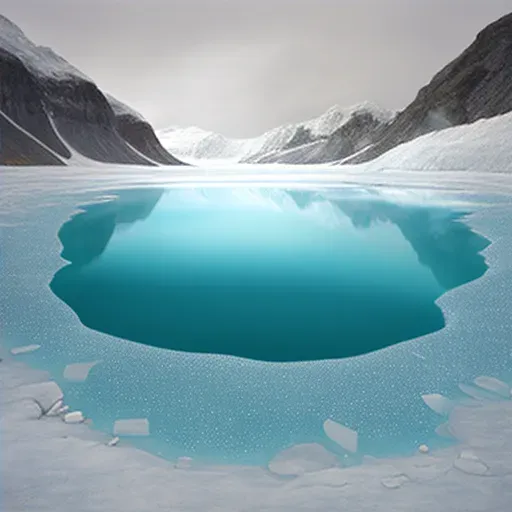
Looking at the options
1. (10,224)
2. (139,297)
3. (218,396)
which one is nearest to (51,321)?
(139,297)

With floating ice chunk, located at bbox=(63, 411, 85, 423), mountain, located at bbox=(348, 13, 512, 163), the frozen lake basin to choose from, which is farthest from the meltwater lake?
mountain, located at bbox=(348, 13, 512, 163)

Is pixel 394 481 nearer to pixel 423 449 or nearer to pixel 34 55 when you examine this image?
pixel 423 449

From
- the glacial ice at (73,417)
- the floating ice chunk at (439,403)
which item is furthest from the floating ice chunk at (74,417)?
the floating ice chunk at (439,403)

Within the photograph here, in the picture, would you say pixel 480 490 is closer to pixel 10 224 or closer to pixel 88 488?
pixel 88 488

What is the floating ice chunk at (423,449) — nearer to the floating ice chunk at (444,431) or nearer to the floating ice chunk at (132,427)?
the floating ice chunk at (444,431)

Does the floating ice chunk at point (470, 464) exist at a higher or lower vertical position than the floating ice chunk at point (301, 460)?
higher

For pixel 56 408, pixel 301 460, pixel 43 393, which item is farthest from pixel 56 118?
pixel 301 460
